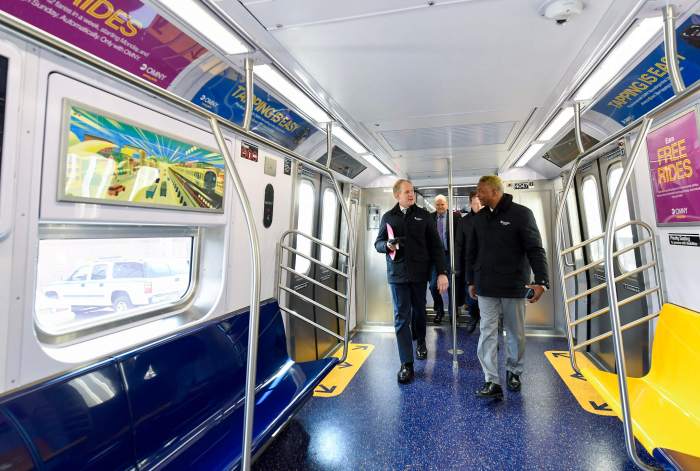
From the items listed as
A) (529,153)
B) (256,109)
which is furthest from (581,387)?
(256,109)

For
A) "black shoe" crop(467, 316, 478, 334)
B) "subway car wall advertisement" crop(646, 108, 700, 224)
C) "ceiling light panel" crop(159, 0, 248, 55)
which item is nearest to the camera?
"ceiling light panel" crop(159, 0, 248, 55)

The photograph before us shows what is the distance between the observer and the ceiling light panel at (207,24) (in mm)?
1603

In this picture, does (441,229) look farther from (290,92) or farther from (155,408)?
(155,408)

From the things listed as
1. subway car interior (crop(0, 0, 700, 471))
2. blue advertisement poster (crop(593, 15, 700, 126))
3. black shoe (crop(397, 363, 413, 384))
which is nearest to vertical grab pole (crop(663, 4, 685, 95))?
subway car interior (crop(0, 0, 700, 471))

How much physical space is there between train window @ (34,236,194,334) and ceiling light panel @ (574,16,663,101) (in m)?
3.07

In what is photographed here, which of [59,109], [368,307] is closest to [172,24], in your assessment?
[59,109]

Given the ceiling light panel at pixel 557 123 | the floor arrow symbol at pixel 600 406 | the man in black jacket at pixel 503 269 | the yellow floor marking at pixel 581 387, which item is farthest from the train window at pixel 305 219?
the floor arrow symbol at pixel 600 406

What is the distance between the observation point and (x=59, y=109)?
156cm

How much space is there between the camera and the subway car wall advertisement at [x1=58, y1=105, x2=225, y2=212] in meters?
1.64

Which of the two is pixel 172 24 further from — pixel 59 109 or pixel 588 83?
pixel 588 83

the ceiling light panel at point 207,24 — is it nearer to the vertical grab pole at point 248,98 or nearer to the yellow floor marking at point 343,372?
the vertical grab pole at point 248,98

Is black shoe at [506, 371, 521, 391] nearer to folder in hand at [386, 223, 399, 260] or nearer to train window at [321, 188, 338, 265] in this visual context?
folder in hand at [386, 223, 399, 260]

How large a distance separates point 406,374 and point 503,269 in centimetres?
152

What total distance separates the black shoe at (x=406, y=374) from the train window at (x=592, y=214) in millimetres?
2816
